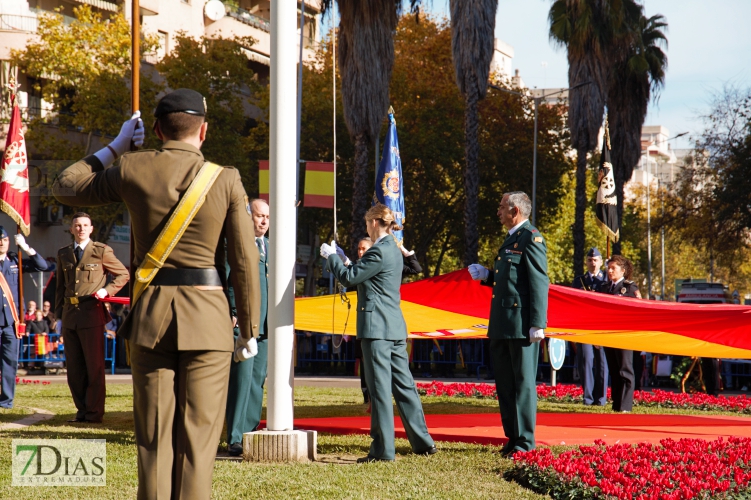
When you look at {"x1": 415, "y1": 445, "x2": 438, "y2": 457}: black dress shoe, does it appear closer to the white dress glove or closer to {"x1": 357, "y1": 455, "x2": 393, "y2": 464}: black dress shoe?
{"x1": 357, "y1": 455, "x2": 393, "y2": 464}: black dress shoe

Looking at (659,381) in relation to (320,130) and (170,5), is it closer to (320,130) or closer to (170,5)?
(320,130)

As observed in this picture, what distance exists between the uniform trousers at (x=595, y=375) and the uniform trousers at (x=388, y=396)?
5620 mm

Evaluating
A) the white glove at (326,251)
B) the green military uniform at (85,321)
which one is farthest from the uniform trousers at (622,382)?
the green military uniform at (85,321)

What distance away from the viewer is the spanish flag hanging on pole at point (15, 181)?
11.5 metres

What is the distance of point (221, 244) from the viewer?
4461 millimetres

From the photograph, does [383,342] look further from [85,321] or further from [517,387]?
[85,321]

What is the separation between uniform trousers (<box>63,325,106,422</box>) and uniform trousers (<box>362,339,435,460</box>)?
11.7 feet

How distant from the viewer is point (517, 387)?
283 inches

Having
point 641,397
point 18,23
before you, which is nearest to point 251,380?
point 641,397

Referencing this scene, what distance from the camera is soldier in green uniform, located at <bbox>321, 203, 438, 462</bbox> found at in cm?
694

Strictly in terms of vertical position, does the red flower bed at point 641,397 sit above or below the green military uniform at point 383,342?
below

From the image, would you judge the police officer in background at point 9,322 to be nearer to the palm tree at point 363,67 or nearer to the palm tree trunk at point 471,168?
the palm tree at point 363,67

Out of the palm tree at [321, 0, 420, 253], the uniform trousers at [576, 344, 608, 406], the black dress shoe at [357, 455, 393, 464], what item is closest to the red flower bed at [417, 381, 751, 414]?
the uniform trousers at [576, 344, 608, 406]

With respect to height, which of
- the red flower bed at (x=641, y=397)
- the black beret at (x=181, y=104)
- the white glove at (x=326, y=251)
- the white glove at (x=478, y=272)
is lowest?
the red flower bed at (x=641, y=397)
